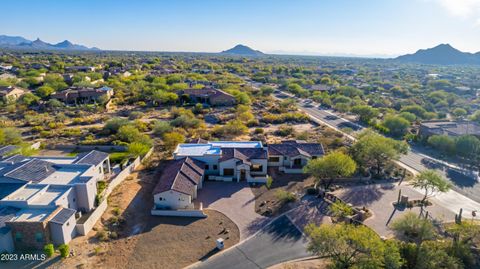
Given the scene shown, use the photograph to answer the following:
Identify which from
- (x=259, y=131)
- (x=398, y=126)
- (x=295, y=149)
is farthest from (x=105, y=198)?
(x=398, y=126)

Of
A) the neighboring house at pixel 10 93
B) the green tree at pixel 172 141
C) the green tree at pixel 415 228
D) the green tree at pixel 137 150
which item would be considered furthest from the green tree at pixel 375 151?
the neighboring house at pixel 10 93

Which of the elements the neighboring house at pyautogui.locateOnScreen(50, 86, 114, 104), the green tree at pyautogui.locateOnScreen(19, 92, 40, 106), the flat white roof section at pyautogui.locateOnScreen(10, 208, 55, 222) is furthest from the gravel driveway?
the green tree at pyautogui.locateOnScreen(19, 92, 40, 106)

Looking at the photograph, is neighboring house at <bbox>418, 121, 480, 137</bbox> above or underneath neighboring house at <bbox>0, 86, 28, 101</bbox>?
underneath

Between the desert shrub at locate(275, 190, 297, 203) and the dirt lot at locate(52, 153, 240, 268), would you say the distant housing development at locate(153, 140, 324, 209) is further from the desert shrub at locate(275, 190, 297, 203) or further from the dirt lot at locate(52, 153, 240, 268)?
the desert shrub at locate(275, 190, 297, 203)

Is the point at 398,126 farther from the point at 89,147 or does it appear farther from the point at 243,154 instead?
the point at 89,147

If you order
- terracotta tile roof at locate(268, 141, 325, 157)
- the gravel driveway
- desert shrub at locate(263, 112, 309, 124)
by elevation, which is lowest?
the gravel driveway

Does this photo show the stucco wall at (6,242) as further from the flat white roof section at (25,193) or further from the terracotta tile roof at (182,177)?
the terracotta tile roof at (182,177)
